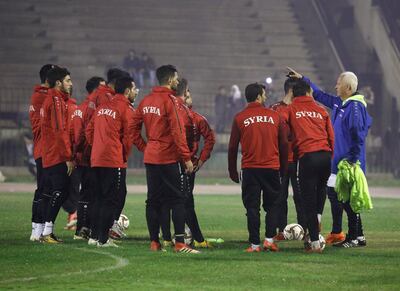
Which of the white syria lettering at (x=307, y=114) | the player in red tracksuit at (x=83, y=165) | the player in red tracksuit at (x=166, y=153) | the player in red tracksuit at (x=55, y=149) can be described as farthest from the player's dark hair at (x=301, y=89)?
the player in red tracksuit at (x=55, y=149)

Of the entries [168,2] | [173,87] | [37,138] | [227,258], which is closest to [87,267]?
[227,258]

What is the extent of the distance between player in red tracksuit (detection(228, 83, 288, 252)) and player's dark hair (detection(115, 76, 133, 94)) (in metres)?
1.47

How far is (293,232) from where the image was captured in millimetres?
16109

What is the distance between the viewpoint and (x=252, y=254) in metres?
13.8

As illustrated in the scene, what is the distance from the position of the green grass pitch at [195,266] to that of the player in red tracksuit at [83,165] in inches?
13.2

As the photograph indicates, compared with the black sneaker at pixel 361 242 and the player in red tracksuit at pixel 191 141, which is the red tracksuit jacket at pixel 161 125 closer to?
the player in red tracksuit at pixel 191 141

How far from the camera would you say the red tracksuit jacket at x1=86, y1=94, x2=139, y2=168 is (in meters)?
14.6

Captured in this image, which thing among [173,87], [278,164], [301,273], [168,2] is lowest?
[301,273]

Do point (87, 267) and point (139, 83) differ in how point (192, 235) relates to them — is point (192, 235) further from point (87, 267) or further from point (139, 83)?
point (139, 83)

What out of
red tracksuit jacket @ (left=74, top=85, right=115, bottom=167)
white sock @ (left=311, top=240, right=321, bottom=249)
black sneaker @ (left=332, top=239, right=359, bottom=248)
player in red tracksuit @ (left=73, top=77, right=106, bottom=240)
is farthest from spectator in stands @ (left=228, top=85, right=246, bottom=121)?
white sock @ (left=311, top=240, right=321, bottom=249)

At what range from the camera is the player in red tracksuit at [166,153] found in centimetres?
1387

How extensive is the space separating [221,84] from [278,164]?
2826 centimetres

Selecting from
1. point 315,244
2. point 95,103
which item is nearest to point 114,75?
point 95,103

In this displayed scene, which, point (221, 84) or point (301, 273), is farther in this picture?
point (221, 84)
